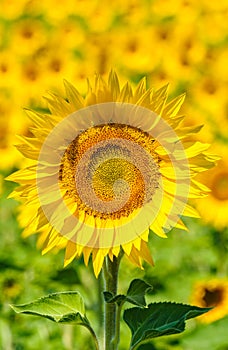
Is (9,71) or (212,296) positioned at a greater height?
(9,71)

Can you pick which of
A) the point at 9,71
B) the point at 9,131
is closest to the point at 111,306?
the point at 9,131

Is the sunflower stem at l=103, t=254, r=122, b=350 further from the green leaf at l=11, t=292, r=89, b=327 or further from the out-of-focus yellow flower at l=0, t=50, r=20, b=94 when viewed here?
the out-of-focus yellow flower at l=0, t=50, r=20, b=94

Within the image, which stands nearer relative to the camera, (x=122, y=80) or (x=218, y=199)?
(x=218, y=199)

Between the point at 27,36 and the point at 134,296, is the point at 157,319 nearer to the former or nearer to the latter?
the point at 134,296

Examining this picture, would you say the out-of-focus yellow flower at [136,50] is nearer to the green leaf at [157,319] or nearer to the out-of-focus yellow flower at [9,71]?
the out-of-focus yellow flower at [9,71]

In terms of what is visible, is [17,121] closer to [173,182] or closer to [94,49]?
[94,49]
